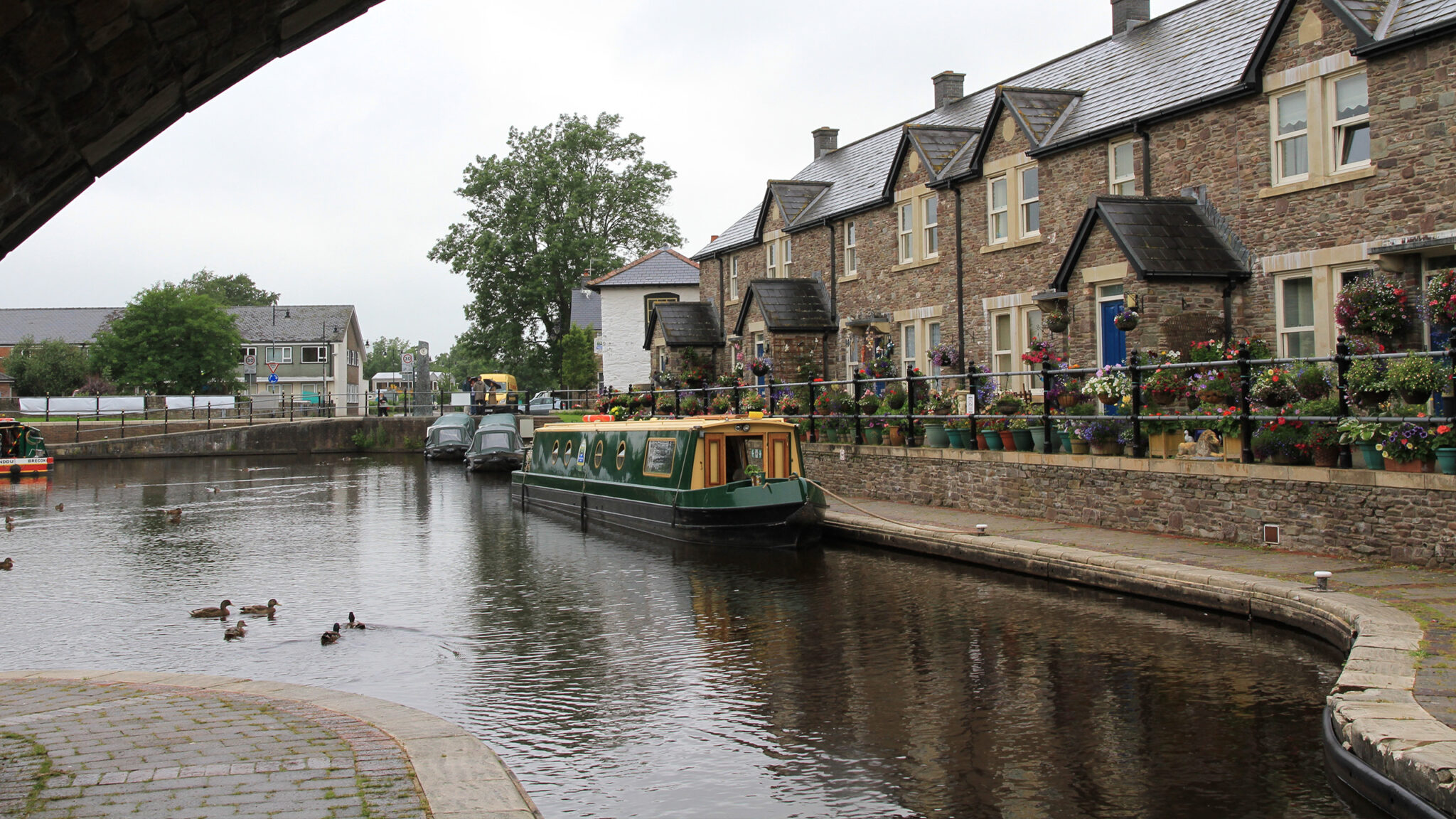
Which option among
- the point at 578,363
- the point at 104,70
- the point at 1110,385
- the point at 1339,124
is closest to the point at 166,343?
the point at 578,363

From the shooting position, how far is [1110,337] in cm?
1816

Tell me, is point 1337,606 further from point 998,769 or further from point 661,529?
point 661,529

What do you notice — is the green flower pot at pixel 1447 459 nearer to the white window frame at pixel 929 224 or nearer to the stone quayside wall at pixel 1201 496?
the stone quayside wall at pixel 1201 496

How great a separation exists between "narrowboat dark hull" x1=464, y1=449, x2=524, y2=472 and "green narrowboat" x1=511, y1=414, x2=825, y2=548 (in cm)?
1578

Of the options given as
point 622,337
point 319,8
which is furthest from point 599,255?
point 319,8

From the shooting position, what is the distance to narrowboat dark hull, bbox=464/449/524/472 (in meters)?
37.8

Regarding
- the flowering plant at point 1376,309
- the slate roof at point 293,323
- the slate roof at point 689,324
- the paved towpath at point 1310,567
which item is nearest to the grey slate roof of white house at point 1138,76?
the flowering plant at point 1376,309

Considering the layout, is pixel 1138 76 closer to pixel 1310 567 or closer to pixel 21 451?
pixel 1310 567

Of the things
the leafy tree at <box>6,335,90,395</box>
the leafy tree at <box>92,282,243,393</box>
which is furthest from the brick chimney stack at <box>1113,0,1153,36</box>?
the leafy tree at <box>6,335,90,395</box>

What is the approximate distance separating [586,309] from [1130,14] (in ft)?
137

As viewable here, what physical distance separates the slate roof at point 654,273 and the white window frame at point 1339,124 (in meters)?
37.6

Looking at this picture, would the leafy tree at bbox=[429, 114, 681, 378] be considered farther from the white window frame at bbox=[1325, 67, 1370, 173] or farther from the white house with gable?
the white window frame at bbox=[1325, 67, 1370, 173]

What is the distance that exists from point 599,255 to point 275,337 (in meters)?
31.7

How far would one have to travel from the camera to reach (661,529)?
1947 cm
